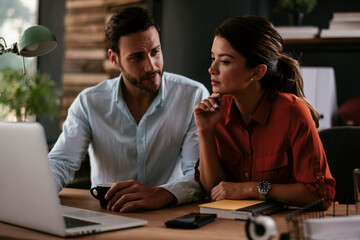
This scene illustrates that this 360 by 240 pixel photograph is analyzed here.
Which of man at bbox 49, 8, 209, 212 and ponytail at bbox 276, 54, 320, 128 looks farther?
man at bbox 49, 8, 209, 212

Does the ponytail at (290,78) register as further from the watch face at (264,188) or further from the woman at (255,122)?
the watch face at (264,188)

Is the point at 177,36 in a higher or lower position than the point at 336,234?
higher

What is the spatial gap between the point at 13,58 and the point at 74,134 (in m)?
1.94

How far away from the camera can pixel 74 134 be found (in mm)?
1919

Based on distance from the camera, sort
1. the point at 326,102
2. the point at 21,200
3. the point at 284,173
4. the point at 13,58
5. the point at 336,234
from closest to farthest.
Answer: the point at 336,234 → the point at 21,200 → the point at 284,173 → the point at 326,102 → the point at 13,58

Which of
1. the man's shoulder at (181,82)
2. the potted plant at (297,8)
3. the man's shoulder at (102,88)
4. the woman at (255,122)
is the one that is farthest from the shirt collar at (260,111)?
the potted plant at (297,8)

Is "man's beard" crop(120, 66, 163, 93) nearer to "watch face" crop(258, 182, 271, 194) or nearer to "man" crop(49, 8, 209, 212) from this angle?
"man" crop(49, 8, 209, 212)

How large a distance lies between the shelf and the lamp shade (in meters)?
1.53

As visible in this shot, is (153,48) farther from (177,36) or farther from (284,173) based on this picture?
(177,36)

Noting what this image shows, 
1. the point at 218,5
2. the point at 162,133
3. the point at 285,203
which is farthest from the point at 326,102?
the point at 285,203

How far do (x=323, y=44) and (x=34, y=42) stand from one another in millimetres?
1913

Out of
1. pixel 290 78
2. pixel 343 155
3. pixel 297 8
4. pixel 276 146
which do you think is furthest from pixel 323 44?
pixel 276 146

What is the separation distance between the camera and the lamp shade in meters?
1.43

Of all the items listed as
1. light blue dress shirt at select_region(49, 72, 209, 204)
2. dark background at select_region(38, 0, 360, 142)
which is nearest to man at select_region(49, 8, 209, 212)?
light blue dress shirt at select_region(49, 72, 209, 204)
